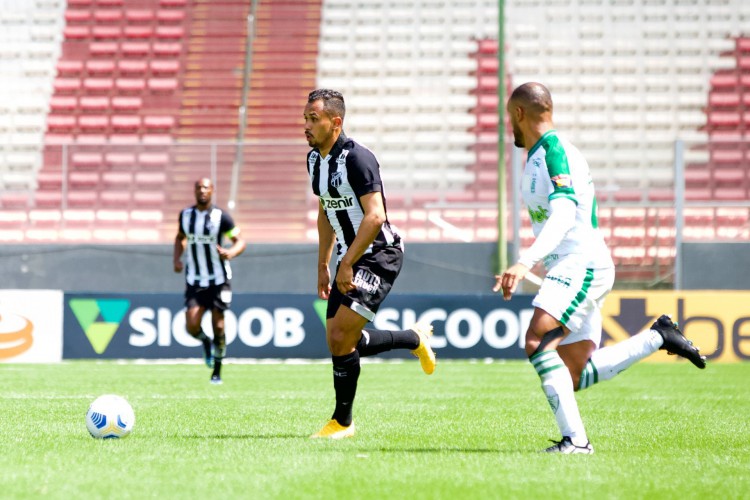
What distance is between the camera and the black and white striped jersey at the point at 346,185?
707cm

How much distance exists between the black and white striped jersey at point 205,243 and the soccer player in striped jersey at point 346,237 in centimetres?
626

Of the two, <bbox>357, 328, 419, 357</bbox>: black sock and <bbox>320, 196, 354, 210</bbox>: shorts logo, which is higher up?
<bbox>320, 196, 354, 210</bbox>: shorts logo

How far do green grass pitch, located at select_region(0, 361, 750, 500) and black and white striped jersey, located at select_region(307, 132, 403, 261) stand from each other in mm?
1245

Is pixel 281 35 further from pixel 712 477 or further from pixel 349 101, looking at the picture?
pixel 712 477

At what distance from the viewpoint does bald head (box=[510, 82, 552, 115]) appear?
6406mm

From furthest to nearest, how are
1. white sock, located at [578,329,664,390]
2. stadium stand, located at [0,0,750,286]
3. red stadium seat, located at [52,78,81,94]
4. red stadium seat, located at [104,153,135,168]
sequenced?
red stadium seat, located at [52,78,81,94] < stadium stand, located at [0,0,750,286] < red stadium seat, located at [104,153,135,168] < white sock, located at [578,329,664,390]

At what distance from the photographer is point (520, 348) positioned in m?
17.2

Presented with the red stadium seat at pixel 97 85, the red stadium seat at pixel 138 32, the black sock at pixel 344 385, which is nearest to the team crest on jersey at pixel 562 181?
the black sock at pixel 344 385

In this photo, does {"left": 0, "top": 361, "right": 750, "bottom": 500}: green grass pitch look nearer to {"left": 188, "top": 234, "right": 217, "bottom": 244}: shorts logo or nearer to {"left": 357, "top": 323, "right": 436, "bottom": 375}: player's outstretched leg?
{"left": 357, "top": 323, "right": 436, "bottom": 375}: player's outstretched leg

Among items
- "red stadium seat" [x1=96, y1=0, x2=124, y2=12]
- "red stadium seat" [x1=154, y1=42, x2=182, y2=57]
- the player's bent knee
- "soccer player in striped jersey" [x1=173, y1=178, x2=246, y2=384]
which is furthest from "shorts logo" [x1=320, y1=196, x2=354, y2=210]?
"red stadium seat" [x1=96, y1=0, x2=124, y2=12]

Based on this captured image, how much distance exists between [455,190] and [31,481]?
1525 centimetres

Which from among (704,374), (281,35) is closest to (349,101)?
(281,35)

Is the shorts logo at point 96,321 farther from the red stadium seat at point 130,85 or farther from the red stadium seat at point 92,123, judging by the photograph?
the red stadium seat at point 130,85

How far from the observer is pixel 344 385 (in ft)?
23.7
